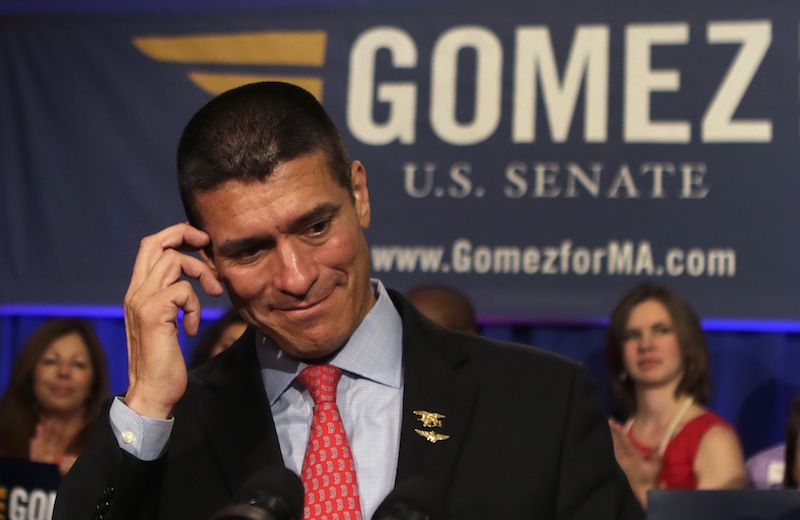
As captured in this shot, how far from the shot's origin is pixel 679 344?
12.3 ft

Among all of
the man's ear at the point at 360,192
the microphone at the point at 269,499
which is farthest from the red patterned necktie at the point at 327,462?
the microphone at the point at 269,499

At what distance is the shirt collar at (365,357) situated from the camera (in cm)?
174

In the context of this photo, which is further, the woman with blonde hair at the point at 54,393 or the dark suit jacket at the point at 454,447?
the woman with blonde hair at the point at 54,393

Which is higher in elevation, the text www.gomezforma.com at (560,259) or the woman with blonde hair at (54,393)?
the text www.gomezforma.com at (560,259)

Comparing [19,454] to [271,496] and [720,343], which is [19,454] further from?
[271,496]

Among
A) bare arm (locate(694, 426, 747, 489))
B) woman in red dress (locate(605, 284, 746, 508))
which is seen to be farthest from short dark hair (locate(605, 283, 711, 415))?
bare arm (locate(694, 426, 747, 489))

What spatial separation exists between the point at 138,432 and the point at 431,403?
43cm

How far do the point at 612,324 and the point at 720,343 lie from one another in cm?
70

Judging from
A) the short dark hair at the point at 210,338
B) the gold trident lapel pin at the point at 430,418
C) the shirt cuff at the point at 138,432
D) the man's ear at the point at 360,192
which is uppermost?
the man's ear at the point at 360,192

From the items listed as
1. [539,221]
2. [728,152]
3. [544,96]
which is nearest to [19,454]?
[539,221]

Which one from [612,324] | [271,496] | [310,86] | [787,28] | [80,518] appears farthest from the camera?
[310,86]

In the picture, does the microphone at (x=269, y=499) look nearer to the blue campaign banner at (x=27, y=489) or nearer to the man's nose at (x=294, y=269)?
the man's nose at (x=294, y=269)

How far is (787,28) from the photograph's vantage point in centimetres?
430

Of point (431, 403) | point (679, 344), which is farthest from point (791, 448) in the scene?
point (431, 403)
